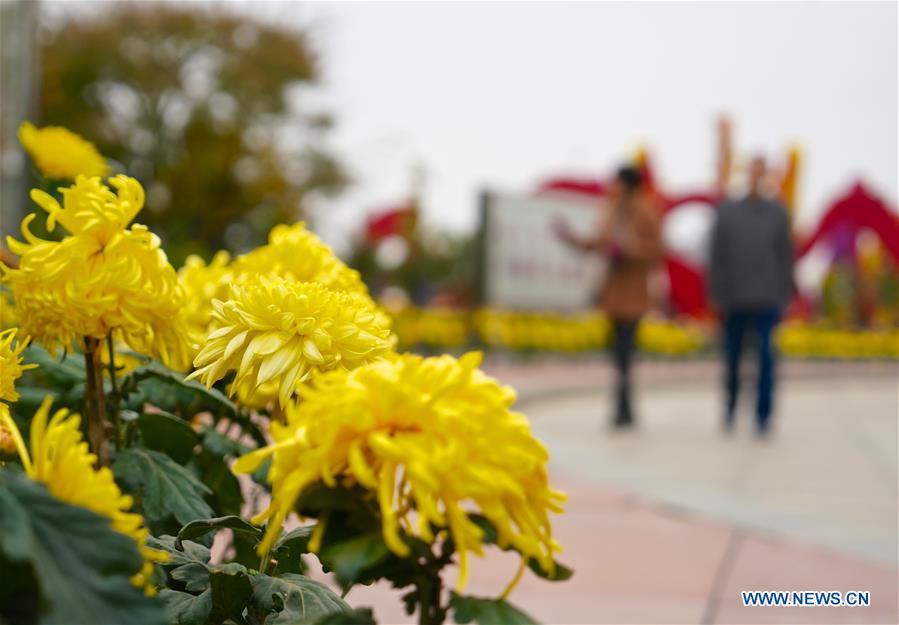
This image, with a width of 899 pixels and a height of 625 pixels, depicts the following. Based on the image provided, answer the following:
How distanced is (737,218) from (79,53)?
1524 centimetres

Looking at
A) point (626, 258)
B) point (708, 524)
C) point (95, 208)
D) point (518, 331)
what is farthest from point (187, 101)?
point (95, 208)

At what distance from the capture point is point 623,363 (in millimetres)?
7473

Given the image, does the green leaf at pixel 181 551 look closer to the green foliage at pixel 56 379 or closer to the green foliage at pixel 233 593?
the green foliage at pixel 233 593

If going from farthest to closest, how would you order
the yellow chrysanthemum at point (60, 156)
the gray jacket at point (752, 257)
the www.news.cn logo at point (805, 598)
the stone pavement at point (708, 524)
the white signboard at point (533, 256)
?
the white signboard at point (533, 256) < the gray jacket at point (752, 257) < the stone pavement at point (708, 524) < the www.news.cn logo at point (805, 598) < the yellow chrysanthemum at point (60, 156)

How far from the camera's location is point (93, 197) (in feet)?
3.56

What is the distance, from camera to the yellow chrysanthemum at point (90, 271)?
108 centimetres

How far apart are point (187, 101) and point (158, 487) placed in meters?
19.8

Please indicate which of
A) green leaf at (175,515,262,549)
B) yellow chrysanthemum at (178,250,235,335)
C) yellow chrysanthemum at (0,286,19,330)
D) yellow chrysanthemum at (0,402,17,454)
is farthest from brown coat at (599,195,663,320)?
yellow chrysanthemum at (0,402,17,454)

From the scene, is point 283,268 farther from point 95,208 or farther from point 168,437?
point 95,208

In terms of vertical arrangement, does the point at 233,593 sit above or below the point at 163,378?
below

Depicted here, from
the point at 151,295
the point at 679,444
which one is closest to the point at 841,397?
the point at 679,444

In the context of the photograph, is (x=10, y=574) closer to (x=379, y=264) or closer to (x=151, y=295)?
(x=151, y=295)

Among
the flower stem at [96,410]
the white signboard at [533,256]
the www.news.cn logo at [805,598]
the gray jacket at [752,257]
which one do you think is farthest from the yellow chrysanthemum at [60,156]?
the white signboard at [533,256]

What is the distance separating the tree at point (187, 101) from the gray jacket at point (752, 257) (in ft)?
42.6
